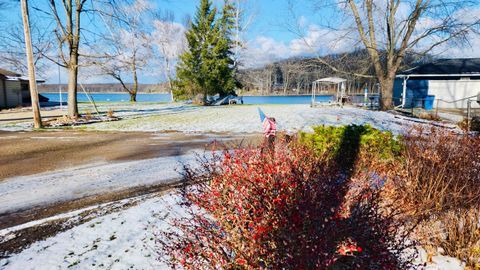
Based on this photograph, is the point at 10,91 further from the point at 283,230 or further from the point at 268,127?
the point at 283,230

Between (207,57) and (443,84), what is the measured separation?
23703mm

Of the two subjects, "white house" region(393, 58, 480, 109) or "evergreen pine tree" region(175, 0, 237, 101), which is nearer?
"white house" region(393, 58, 480, 109)

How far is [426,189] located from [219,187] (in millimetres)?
2636

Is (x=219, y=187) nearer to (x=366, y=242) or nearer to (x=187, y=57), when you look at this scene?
(x=366, y=242)

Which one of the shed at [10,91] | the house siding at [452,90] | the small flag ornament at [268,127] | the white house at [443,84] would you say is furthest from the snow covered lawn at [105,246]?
the shed at [10,91]

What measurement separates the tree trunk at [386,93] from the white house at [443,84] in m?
4.40

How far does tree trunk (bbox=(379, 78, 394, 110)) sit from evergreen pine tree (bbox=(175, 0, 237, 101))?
17713 millimetres

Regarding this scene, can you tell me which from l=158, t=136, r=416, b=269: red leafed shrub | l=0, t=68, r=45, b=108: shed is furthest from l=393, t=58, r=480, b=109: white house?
l=0, t=68, r=45, b=108: shed

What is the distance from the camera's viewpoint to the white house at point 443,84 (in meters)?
23.1

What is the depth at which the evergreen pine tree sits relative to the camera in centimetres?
3198

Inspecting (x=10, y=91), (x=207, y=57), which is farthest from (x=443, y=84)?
(x=10, y=91)

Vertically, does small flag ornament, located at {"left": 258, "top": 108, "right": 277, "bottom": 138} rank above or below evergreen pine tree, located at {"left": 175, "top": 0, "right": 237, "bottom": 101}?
below

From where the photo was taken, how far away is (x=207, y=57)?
107ft

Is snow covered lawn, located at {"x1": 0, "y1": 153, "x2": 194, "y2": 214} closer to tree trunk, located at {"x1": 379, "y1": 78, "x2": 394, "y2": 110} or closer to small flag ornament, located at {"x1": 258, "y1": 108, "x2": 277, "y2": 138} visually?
small flag ornament, located at {"x1": 258, "y1": 108, "x2": 277, "y2": 138}
